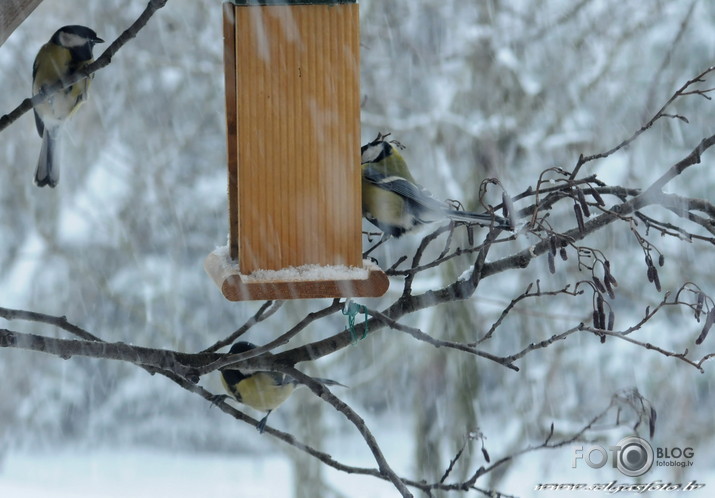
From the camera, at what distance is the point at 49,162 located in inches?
106

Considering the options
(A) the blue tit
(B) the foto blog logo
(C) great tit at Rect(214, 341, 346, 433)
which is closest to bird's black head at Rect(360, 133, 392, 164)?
(A) the blue tit

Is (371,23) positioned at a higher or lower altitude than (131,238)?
higher

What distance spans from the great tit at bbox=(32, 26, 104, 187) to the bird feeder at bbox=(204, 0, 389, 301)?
0.99 meters

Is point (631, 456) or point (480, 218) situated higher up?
point (480, 218)

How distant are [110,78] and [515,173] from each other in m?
2.95

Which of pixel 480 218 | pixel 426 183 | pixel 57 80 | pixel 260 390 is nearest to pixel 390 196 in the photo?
pixel 480 218

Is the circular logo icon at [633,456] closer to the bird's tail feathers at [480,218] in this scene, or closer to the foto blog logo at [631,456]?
the foto blog logo at [631,456]

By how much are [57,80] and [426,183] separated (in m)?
3.36

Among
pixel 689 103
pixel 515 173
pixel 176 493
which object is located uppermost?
pixel 689 103

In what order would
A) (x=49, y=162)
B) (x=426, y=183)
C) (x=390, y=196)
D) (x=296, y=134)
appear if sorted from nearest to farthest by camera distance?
(x=296, y=134) → (x=390, y=196) → (x=49, y=162) → (x=426, y=183)

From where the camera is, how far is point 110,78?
19.4ft

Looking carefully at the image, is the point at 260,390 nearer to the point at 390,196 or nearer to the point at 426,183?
the point at 390,196

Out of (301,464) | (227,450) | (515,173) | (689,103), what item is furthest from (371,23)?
(227,450)

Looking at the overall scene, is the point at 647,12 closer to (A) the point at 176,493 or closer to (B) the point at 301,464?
(B) the point at 301,464
